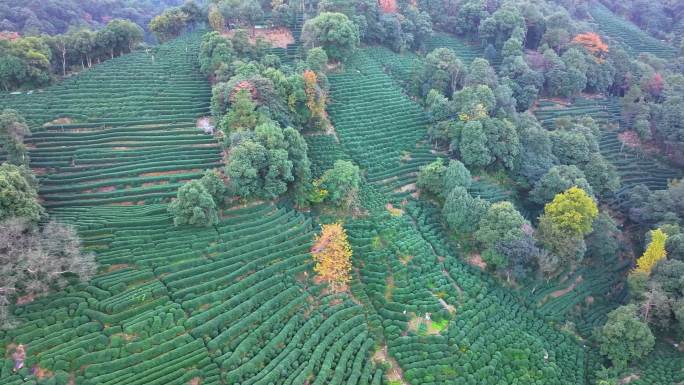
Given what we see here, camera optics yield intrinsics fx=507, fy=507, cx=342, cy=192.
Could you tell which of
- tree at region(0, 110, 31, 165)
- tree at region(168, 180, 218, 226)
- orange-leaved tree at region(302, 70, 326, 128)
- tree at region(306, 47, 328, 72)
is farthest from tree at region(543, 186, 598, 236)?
tree at region(0, 110, 31, 165)

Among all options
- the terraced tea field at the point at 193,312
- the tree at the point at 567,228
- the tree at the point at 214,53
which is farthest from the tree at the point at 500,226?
the tree at the point at 214,53

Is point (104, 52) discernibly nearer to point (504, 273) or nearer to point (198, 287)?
point (198, 287)

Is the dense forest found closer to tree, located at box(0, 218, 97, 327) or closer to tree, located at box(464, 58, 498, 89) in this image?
tree, located at box(0, 218, 97, 327)

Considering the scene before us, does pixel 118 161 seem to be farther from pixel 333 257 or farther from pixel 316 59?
pixel 316 59

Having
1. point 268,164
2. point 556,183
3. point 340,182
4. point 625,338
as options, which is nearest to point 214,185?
point 268,164

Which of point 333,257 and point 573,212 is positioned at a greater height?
point 573,212

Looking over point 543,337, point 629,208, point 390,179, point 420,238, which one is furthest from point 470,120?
point 543,337
